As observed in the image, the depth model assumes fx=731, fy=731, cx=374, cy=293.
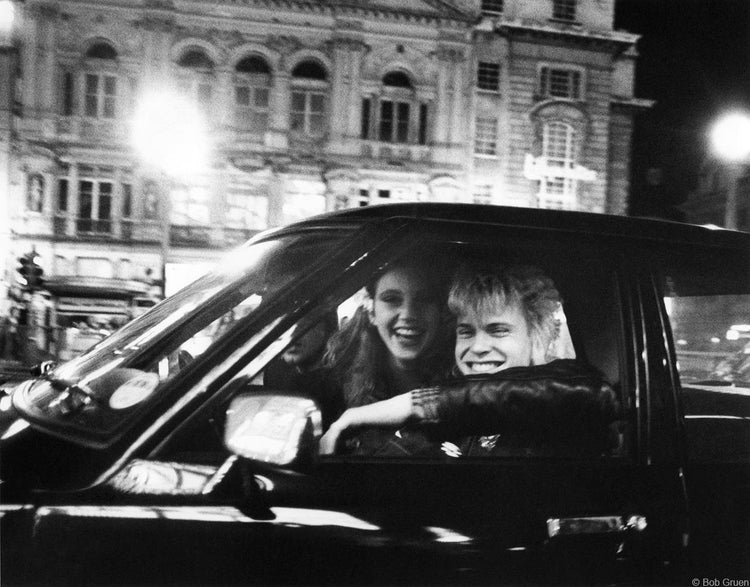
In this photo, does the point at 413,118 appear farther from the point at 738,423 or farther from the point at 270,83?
the point at 738,423

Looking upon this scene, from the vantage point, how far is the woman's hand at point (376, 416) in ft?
6.01

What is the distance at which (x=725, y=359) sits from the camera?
8.08 feet

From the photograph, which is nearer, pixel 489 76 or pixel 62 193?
pixel 62 193

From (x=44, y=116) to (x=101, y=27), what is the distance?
394 centimetres

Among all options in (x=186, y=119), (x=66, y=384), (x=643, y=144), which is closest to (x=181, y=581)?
(x=66, y=384)

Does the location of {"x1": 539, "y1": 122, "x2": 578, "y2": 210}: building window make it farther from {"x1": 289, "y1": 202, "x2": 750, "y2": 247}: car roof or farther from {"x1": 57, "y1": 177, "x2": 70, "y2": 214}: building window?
{"x1": 289, "y1": 202, "x2": 750, "y2": 247}: car roof

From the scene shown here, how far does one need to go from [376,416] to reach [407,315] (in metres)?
0.30

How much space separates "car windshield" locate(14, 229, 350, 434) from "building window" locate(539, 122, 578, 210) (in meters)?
29.4

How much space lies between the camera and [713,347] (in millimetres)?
2385

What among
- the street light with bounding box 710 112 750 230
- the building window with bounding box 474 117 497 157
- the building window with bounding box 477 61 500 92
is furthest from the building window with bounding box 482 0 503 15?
the street light with bounding box 710 112 750 230

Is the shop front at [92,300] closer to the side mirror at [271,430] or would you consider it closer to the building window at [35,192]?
the building window at [35,192]

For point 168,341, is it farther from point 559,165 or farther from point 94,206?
point 559,165

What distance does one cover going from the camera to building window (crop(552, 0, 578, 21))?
103 ft

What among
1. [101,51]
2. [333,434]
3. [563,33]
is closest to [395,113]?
[563,33]
